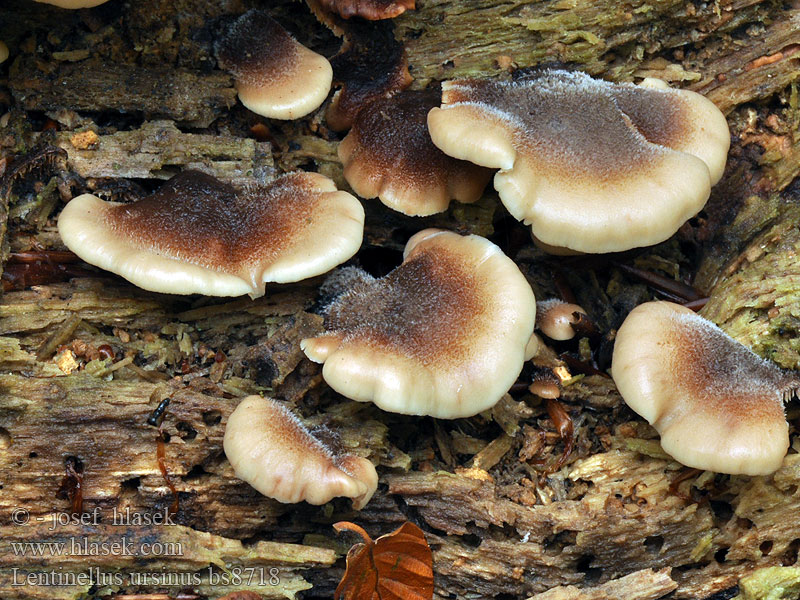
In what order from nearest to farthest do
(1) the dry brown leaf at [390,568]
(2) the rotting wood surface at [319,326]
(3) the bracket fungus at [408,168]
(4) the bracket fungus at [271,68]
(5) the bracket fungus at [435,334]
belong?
(1) the dry brown leaf at [390,568] < (5) the bracket fungus at [435,334] < (2) the rotting wood surface at [319,326] < (3) the bracket fungus at [408,168] < (4) the bracket fungus at [271,68]

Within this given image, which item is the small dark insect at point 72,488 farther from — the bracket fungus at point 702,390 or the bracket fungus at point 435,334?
the bracket fungus at point 702,390

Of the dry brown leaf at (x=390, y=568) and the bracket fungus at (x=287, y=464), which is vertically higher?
the bracket fungus at (x=287, y=464)

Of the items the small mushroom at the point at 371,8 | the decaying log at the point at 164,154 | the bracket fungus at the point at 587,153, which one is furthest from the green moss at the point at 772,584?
the small mushroom at the point at 371,8

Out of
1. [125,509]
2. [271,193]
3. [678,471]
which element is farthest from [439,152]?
[125,509]

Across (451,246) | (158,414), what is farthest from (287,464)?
(451,246)

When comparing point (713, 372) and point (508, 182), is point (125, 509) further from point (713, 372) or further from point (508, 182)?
point (713, 372)

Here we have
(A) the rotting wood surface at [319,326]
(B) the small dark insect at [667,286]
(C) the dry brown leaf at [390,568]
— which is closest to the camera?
(C) the dry brown leaf at [390,568]

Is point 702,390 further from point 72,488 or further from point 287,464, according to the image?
point 72,488
